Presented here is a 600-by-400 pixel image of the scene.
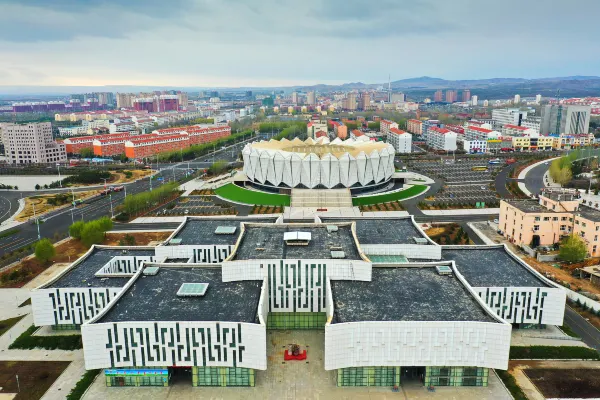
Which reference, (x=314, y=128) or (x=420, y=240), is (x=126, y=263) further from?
(x=314, y=128)

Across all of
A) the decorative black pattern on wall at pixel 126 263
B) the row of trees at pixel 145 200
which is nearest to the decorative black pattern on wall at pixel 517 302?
the decorative black pattern on wall at pixel 126 263

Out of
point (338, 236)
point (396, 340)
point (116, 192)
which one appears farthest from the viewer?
point (116, 192)

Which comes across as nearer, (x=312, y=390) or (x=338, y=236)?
(x=312, y=390)

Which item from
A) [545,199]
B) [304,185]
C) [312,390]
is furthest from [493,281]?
[304,185]

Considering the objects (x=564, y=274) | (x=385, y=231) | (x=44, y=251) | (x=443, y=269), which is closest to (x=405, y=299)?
Result: (x=443, y=269)

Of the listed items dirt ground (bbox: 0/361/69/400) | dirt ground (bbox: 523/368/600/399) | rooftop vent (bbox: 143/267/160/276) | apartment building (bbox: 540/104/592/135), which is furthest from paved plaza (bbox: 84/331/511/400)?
apartment building (bbox: 540/104/592/135)

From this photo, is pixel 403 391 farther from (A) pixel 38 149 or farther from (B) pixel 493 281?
(A) pixel 38 149

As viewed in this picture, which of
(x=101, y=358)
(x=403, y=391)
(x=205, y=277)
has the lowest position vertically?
(x=403, y=391)
